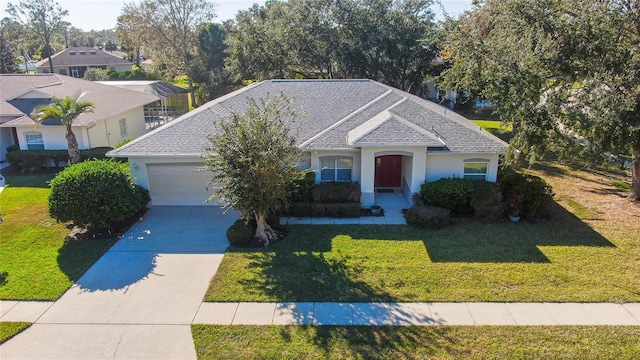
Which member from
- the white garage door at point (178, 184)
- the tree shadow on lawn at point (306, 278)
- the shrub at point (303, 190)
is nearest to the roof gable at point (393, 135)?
the shrub at point (303, 190)

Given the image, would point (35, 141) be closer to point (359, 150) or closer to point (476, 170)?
point (359, 150)

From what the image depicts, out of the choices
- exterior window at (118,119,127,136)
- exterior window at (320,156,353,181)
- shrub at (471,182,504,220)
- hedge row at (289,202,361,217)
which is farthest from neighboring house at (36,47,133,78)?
shrub at (471,182,504,220)

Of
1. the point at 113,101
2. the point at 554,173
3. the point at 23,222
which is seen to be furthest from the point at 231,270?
the point at 113,101

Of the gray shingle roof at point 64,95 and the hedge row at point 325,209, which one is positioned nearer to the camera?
the hedge row at point 325,209

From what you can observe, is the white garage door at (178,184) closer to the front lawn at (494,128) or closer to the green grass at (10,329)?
the green grass at (10,329)

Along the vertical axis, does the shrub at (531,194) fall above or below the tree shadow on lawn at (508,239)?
above

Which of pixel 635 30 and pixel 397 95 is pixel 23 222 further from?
pixel 635 30
